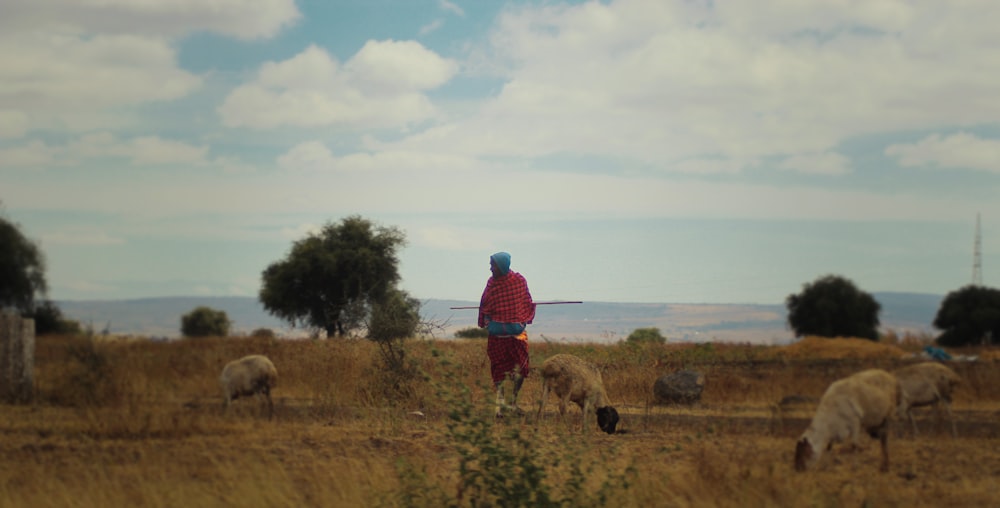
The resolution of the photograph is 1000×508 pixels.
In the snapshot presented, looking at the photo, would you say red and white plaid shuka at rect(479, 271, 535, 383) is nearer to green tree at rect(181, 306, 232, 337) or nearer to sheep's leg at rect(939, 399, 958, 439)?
sheep's leg at rect(939, 399, 958, 439)

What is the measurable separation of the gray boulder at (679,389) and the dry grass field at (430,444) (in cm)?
28

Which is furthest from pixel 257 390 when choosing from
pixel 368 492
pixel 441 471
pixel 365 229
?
pixel 365 229

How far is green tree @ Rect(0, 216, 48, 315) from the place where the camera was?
2970 centimetres

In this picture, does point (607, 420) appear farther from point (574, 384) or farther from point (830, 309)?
point (830, 309)

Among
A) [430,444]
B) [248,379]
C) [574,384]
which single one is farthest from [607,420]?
[248,379]

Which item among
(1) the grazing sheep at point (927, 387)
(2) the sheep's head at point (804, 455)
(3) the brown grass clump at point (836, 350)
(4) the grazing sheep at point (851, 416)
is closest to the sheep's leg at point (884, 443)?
(4) the grazing sheep at point (851, 416)

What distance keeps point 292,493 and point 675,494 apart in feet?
10.9

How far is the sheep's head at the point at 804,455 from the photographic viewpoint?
899 cm

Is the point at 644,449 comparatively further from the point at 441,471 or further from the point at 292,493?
the point at 292,493

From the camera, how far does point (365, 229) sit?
164ft

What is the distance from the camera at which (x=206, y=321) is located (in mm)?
75812

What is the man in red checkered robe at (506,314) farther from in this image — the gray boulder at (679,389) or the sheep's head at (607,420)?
the gray boulder at (679,389)

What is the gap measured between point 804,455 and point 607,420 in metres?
3.94

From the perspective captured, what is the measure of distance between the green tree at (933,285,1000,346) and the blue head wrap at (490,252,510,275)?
1481 inches
